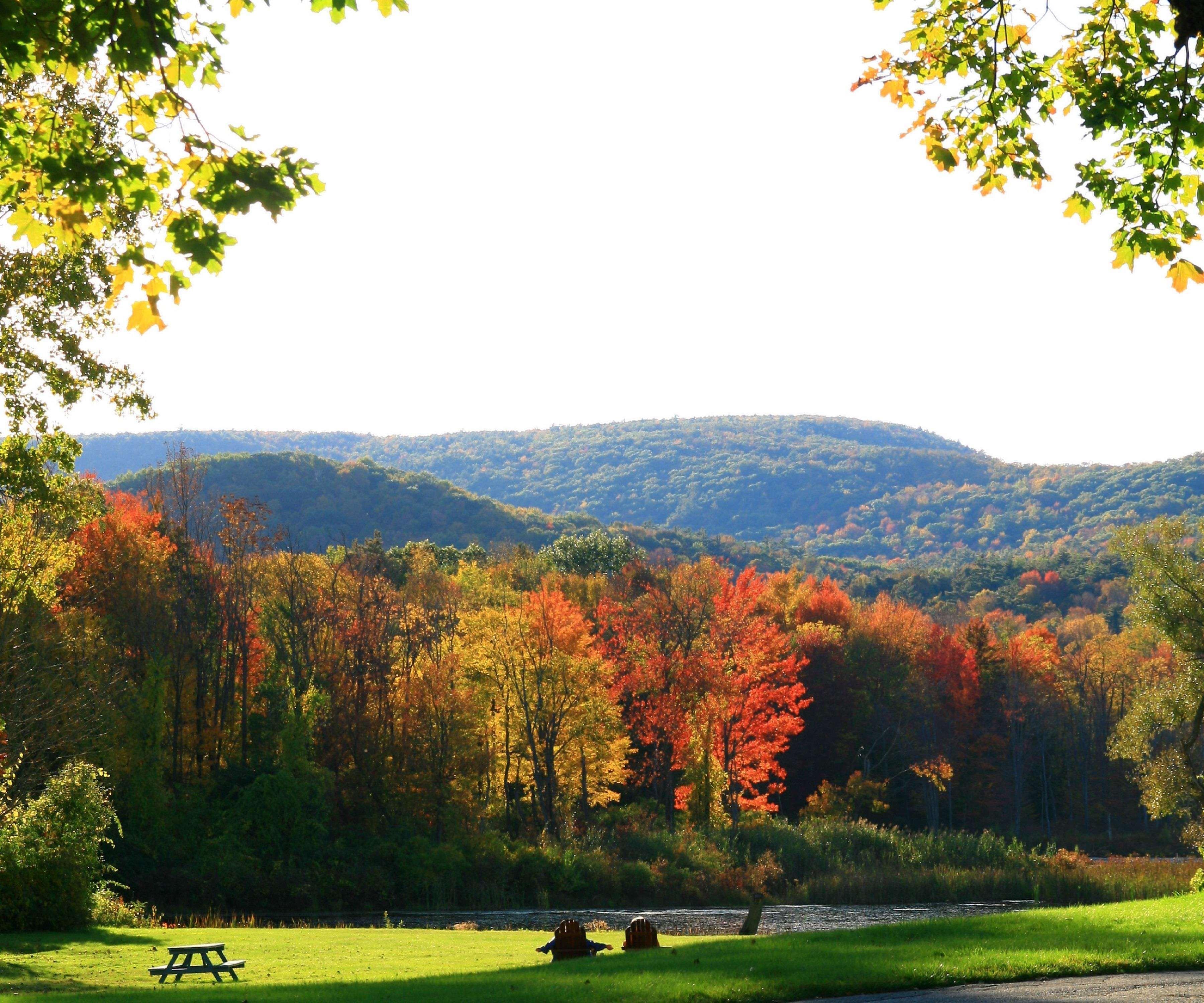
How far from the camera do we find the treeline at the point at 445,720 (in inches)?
1351

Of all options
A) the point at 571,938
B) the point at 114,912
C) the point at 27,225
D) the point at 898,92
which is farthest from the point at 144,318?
the point at 114,912

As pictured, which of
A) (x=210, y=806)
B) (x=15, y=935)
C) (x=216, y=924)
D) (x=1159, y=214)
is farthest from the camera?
(x=210, y=806)

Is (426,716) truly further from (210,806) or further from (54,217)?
(54,217)

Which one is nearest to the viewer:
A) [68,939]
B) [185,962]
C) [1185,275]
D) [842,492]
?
[1185,275]

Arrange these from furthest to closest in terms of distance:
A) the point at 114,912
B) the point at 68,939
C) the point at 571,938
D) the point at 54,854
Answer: the point at 114,912 < the point at 54,854 < the point at 68,939 < the point at 571,938

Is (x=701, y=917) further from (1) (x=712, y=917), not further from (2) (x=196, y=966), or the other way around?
(2) (x=196, y=966)

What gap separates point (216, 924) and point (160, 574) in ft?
54.3

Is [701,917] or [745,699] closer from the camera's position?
[701,917]

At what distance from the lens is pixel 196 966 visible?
1541 centimetres

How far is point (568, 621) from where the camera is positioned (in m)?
45.2

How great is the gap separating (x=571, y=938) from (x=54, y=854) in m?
13.1

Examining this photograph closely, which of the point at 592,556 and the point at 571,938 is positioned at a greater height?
the point at 592,556

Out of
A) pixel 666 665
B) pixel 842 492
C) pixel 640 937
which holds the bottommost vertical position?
pixel 640 937

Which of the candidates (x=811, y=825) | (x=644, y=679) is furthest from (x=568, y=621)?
(x=811, y=825)
